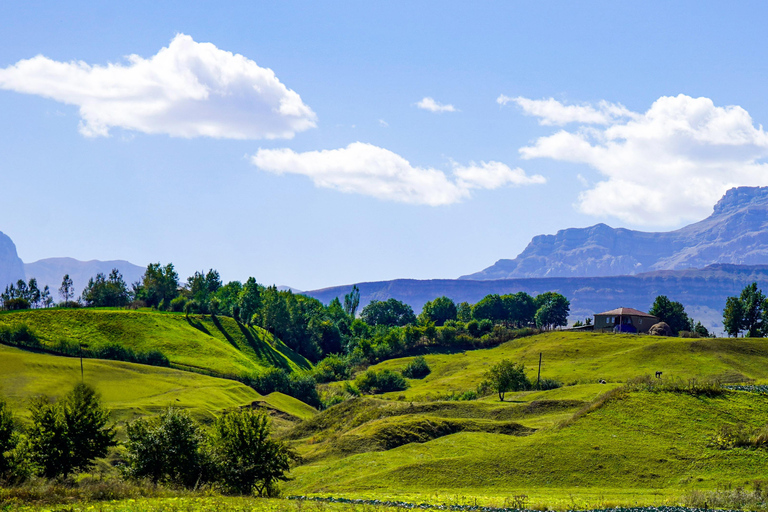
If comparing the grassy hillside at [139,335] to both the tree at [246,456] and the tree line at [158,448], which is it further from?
the tree at [246,456]

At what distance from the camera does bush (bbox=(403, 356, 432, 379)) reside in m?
174

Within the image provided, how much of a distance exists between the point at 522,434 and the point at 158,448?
4061cm

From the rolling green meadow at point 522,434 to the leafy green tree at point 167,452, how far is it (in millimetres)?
9110

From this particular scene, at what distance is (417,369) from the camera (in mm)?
174875

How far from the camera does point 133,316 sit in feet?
626

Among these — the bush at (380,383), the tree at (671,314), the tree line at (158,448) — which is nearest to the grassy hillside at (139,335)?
the bush at (380,383)

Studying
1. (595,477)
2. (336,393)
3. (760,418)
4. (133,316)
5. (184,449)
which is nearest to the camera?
(184,449)

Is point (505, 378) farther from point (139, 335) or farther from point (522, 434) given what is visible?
point (139, 335)

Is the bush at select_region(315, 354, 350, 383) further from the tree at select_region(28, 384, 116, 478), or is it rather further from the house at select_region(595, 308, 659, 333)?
the tree at select_region(28, 384, 116, 478)

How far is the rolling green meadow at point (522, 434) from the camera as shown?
53.0 metres

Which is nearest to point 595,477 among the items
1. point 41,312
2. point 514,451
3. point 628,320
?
point 514,451

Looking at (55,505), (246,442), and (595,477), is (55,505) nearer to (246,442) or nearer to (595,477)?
(246,442)

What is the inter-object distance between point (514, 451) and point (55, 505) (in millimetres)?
41430

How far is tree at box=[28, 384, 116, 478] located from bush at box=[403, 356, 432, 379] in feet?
397
